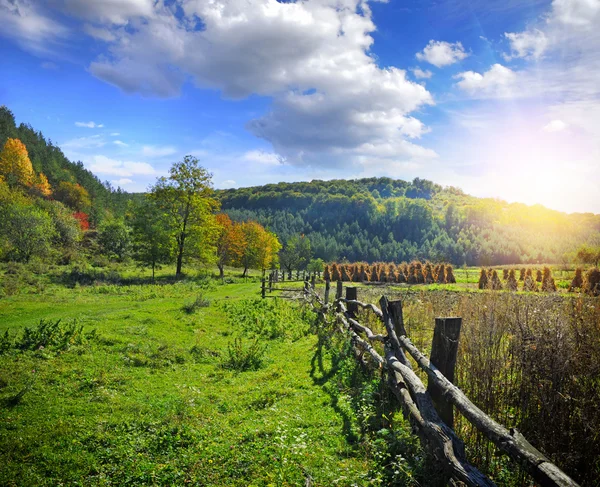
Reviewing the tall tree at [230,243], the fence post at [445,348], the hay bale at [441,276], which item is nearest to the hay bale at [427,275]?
the hay bale at [441,276]

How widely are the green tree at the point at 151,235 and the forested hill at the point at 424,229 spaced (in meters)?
72.3

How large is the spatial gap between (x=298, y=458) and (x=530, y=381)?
3258 mm

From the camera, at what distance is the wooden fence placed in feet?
9.86

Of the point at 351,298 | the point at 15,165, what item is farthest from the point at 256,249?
the point at 15,165

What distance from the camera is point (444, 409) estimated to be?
4.47m

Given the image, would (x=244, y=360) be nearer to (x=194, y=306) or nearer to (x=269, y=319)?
(x=269, y=319)

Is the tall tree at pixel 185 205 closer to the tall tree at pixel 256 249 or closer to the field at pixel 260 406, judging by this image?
the tall tree at pixel 256 249

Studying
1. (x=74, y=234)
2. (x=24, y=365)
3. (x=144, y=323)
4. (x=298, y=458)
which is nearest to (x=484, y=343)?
(x=298, y=458)

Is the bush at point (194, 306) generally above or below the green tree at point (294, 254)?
below

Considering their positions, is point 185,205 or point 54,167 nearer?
point 185,205

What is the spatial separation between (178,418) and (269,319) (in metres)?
8.76

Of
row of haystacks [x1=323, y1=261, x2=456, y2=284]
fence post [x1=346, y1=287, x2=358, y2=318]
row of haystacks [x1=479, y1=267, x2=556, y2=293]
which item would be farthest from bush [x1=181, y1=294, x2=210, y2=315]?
row of haystacks [x1=323, y1=261, x2=456, y2=284]

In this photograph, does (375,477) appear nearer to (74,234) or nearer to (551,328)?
(551,328)

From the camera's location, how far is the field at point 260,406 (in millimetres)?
4285
